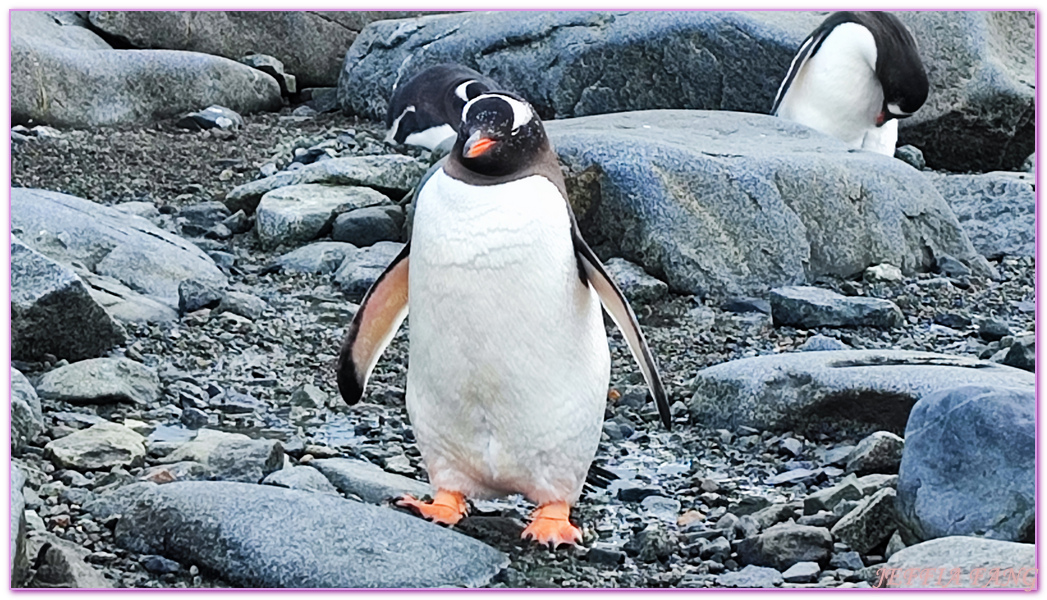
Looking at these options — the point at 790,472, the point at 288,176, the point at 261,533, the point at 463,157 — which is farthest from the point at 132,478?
the point at 288,176

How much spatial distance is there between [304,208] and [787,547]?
3.63 metres

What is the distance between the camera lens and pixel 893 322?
18.1 feet

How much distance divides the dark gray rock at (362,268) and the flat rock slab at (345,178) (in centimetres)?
74

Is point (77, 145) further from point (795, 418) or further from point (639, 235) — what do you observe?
point (795, 418)

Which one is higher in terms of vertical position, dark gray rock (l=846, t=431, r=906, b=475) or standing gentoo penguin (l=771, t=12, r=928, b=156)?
dark gray rock (l=846, t=431, r=906, b=475)

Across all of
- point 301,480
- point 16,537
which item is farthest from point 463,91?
point 16,537

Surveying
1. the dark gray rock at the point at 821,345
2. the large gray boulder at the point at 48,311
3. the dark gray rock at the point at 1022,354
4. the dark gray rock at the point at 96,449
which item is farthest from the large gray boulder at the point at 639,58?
the dark gray rock at the point at 96,449

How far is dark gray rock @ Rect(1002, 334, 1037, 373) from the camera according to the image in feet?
15.6

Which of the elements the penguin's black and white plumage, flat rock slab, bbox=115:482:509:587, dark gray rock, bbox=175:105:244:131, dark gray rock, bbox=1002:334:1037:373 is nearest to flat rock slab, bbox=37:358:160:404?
flat rock slab, bbox=115:482:509:587

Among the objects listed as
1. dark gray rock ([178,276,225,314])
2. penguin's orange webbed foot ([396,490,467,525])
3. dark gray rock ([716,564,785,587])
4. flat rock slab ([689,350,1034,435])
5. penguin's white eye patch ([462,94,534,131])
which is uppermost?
penguin's white eye patch ([462,94,534,131])

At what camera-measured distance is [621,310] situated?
330 cm

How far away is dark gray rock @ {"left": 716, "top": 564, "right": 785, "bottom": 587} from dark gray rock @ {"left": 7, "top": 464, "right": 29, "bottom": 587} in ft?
4.33

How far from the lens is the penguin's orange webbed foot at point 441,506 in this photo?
11.1 ft

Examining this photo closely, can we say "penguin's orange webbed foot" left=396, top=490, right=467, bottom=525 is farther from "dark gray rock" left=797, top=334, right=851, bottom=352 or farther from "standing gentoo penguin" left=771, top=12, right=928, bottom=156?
"standing gentoo penguin" left=771, top=12, right=928, bottom=156
